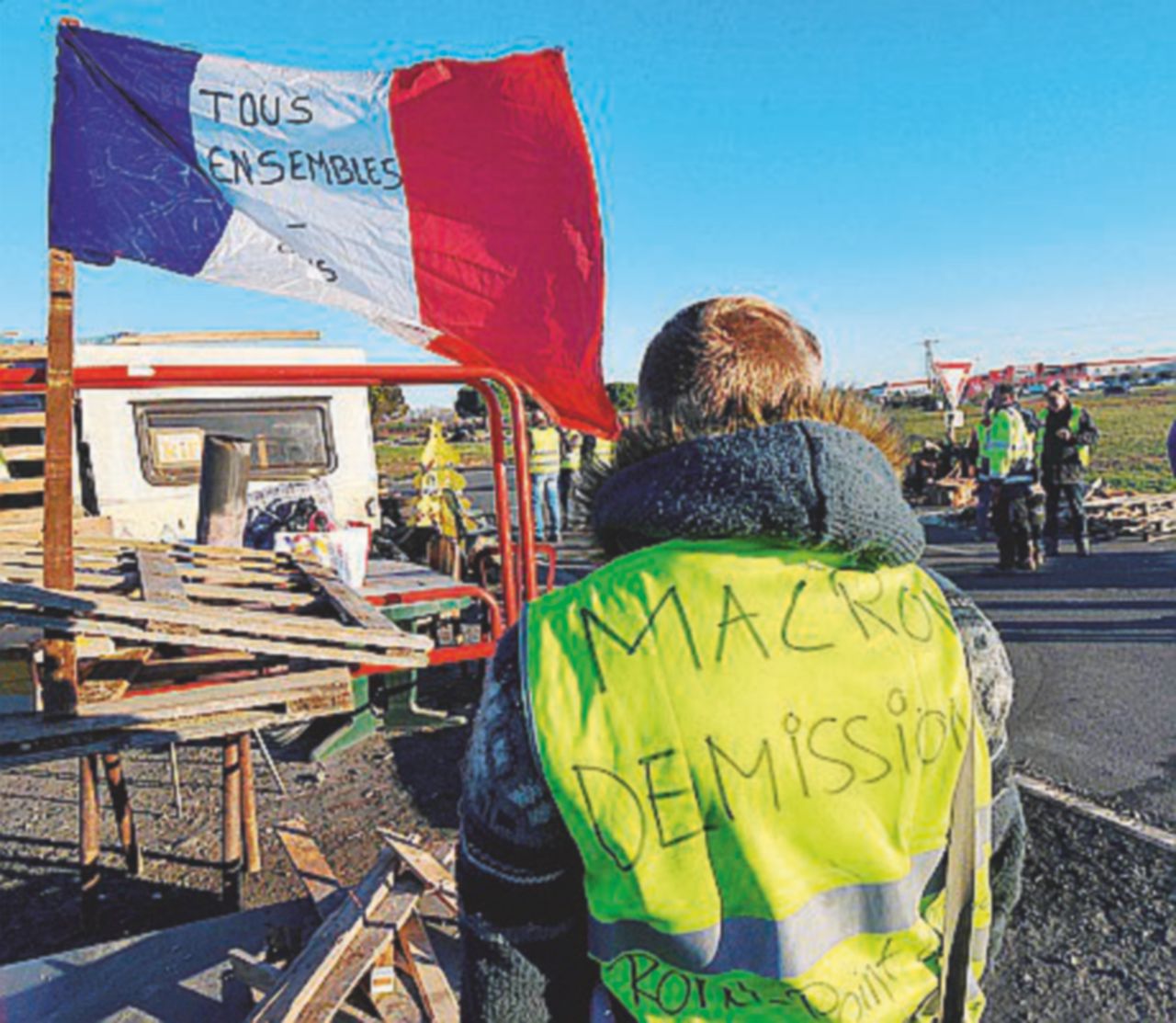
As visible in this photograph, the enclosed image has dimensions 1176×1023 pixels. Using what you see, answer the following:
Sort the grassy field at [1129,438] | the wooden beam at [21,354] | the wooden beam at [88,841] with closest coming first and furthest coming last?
the wooden beam at [21,354] < the wooden beam at [88,841] < the grassy field at [1129,438]

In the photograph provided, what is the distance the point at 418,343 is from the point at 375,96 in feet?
2.91

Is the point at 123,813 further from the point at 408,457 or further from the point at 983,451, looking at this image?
the point at 408,457

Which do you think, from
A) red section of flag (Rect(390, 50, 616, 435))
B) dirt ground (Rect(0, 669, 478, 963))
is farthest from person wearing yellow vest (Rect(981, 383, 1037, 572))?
red section of flag (Rect(390, 50, 616, 435))

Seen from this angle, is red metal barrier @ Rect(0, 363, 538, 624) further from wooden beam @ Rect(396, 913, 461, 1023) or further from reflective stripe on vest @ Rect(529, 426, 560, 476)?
reflective stripe on vest @ Rect(529, 426, 560, 476)

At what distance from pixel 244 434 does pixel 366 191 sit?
509cm

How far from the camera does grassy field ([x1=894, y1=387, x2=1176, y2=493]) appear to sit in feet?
55.3

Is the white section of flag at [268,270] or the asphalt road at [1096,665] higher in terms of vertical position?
the white section of flag at [268,270]

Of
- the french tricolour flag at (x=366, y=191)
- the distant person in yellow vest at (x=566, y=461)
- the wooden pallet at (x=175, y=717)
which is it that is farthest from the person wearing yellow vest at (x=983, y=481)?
the wooden pallet at (x=175, y=717)

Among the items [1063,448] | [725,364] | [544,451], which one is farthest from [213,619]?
[544,451]

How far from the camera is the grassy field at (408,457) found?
95.8 feet

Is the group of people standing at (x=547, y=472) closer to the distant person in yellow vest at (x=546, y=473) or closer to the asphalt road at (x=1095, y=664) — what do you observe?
the distant person in yellow vest at (x=546, y=473)

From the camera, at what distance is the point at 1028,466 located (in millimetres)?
9617

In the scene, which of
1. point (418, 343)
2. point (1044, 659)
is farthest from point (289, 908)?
point (1044, 659)

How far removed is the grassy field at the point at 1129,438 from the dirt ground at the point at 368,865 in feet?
6.75
